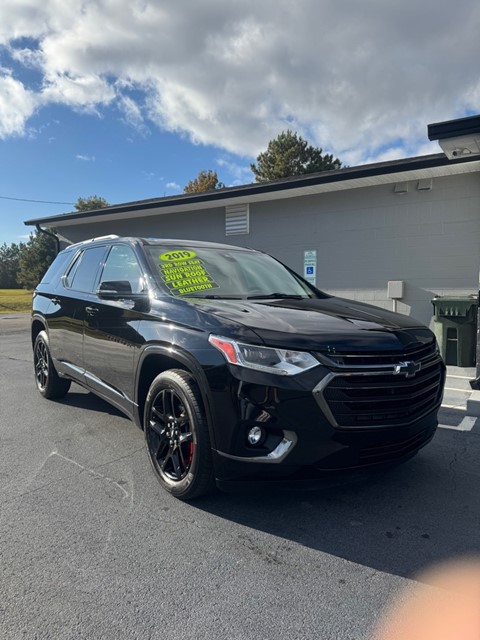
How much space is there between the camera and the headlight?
8.36 ft

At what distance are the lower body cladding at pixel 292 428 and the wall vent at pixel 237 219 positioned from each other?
840cm

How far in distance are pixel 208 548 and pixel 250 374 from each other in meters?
0.98

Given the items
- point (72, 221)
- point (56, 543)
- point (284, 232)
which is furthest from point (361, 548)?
point (72, 221)

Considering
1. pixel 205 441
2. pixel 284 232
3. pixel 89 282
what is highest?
pixel 284 232

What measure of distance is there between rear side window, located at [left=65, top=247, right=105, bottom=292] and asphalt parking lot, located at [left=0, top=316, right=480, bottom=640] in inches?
68.2

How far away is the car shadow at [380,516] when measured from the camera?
2492 mm

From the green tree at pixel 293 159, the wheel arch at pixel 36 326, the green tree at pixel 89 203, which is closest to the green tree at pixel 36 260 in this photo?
the green tree at pixel 89 203

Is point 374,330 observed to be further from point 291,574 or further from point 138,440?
point 138,440

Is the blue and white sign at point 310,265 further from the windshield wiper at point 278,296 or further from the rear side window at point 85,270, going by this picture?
the windshield wiper at point 278,296

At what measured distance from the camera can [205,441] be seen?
2.75 metres

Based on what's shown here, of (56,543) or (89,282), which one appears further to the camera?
(89,282)

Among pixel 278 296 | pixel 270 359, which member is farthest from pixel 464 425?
pixel 270 359

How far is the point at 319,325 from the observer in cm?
284

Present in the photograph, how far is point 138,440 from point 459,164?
21.7ft
